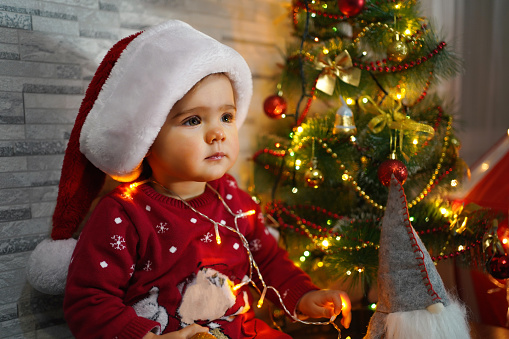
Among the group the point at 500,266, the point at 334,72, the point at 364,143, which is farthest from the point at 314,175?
the point at 500,266

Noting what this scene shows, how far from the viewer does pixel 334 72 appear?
1.20 m

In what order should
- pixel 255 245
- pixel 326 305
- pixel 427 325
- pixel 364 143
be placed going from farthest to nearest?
pixel 364 143 → pixel 255 245 → pixel 326 305 → pixel 427 325

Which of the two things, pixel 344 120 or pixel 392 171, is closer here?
pixel 392 171

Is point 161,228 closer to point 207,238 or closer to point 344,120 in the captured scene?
point 207,238

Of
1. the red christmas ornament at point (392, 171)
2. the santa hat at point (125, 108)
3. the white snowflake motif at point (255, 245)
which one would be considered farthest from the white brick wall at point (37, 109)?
the red christmas ornament at point (392, 171)

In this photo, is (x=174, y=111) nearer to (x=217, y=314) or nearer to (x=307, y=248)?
(x=217, y=314)

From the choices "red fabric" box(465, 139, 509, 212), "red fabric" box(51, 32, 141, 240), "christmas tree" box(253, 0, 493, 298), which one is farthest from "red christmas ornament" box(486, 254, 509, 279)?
"red fabric" box(51, 32, 141, 240)

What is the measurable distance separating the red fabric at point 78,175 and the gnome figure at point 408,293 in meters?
0.59

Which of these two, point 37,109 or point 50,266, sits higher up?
point 37,109

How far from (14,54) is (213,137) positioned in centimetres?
47

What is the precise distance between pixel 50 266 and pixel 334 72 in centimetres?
79

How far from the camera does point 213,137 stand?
2.91 ft

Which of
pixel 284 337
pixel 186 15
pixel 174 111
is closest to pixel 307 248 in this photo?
pixel 284 337

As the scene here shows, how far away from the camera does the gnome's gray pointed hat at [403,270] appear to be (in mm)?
789
